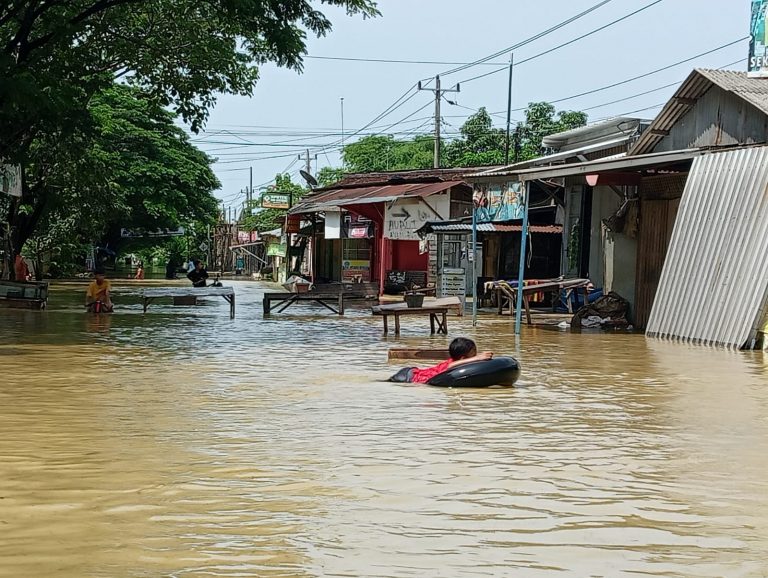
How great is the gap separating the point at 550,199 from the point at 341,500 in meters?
22.7

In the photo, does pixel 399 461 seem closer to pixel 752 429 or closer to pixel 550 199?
pixel 752 429

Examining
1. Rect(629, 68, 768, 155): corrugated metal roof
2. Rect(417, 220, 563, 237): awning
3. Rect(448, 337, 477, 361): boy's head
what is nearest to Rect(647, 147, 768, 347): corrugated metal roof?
Rect(629, 68, 768, 155): corrugated metal roof

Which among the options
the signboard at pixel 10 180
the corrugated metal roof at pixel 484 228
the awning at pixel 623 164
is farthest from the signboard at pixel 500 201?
the signboard at pixel 10 180

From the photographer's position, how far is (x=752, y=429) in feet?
29.6

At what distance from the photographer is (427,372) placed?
38.8ft

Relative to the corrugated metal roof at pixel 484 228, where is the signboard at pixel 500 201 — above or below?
above

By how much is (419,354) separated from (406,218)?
17.5 meters

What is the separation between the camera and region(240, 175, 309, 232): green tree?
64.2m

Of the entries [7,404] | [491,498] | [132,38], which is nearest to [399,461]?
[491,498]

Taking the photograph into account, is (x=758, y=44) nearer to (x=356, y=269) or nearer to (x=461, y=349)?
(x=461, y=349)

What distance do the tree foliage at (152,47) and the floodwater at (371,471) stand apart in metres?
A: 7.73

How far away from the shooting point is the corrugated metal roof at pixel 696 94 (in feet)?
57.9

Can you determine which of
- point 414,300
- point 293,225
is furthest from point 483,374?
point 293,225

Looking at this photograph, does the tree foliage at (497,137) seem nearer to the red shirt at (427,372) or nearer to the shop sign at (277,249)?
the shop sign at (277,249)
